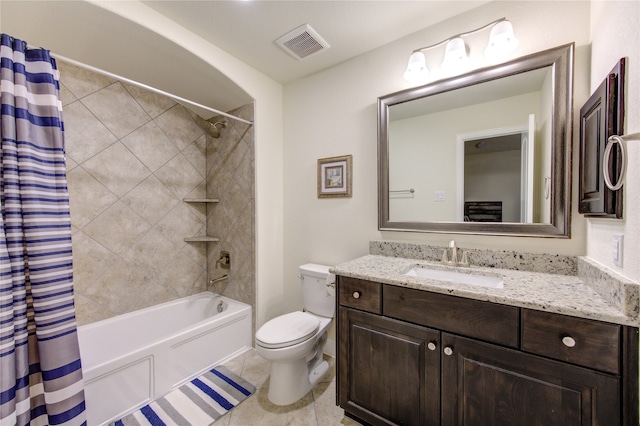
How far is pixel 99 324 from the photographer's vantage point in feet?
6.35

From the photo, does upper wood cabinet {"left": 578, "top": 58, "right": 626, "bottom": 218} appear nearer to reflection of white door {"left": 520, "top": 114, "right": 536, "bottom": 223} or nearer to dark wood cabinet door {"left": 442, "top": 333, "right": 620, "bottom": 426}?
reflection of white door {"left": 520, "top": 114, "right": 536, "bottom": 223}

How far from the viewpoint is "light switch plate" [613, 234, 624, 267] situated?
2.94ft

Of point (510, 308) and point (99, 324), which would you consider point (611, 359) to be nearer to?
point (510, 308)

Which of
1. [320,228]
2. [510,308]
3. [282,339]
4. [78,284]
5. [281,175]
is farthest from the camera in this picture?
[281,175]

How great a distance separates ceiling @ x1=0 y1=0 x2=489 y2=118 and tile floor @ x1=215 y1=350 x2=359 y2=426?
2.28 meters

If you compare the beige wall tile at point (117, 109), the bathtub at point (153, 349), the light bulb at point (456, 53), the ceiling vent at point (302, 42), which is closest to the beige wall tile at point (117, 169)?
the beige wall tile at point (117, 109)

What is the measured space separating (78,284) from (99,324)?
340 mm

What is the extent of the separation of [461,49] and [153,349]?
8.50 feet

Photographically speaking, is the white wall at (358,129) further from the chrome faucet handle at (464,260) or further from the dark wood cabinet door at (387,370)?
the dark wood cabinet door at (387,370)

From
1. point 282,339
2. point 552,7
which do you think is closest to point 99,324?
point 282,339

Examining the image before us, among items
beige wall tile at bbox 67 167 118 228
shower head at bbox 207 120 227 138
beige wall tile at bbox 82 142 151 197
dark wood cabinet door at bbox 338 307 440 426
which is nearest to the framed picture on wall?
dark wood cabinet door at bbox 338 307 440 426

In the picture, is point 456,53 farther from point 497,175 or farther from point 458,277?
point 458,277

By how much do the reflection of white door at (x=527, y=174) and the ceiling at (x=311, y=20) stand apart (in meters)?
0.80

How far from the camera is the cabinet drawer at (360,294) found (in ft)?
4.22
